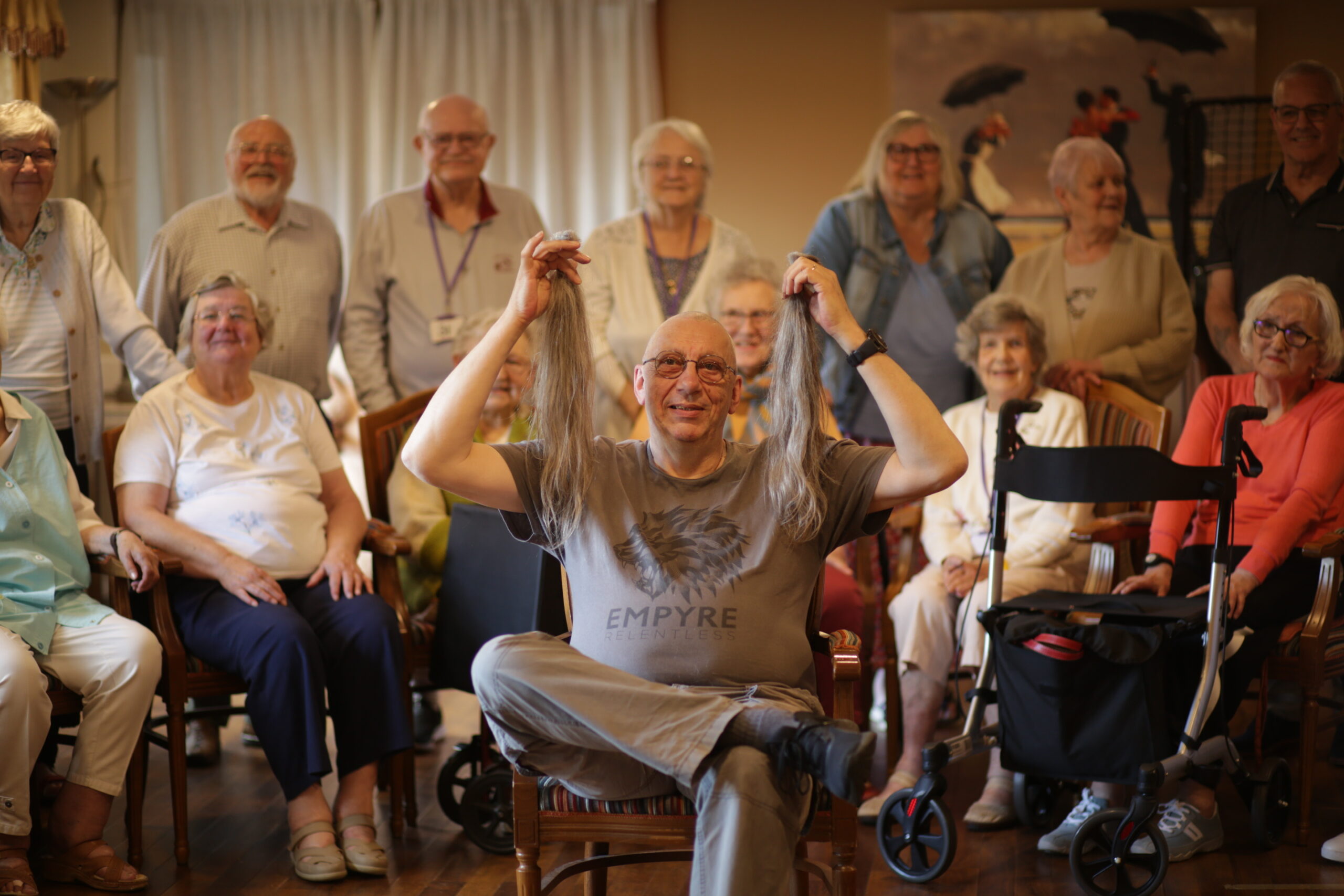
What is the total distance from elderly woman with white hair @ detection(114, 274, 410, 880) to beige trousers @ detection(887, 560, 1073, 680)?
1.26m

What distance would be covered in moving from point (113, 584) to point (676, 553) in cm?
149

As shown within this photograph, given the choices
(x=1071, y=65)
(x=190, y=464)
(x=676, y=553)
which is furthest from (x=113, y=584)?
(x=1071, y=65)

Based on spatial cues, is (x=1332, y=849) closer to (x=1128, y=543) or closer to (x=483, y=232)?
(x=1128, y=543)

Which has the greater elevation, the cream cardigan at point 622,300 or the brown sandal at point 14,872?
the cream cardigan at point 622,300

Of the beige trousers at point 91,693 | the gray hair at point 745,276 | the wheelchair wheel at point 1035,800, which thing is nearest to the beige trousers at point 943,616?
the wheelchair wheel at point 1035,800

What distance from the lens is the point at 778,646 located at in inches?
79.4

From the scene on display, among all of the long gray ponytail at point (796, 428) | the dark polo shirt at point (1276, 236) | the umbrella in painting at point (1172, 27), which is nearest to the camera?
the long gray ponytail at point (796, 428)

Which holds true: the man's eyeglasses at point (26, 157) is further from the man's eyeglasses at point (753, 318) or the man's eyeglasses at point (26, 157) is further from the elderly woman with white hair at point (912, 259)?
the elderly woman with white hair at point (912, 259)

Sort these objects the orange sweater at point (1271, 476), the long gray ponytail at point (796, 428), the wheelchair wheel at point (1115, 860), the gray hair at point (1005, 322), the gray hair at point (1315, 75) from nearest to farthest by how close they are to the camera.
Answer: the long gray ponytail at point (796, 428) < the wheelchair wheel at point (1115, 860) < the orange sweater at point (1271, 476) < the gray hair at point (1005, 322) < the gray hair at point (1315, 75)

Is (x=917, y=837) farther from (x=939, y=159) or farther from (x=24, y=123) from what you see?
(x=24, y=123)

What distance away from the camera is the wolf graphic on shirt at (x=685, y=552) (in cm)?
202

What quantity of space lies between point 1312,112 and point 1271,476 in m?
1.27

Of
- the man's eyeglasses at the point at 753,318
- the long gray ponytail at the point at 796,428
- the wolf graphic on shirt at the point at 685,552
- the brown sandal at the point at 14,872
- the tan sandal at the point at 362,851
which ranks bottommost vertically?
the tan sandal at the point at 362,851

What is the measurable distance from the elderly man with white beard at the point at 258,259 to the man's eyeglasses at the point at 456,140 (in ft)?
1.39
